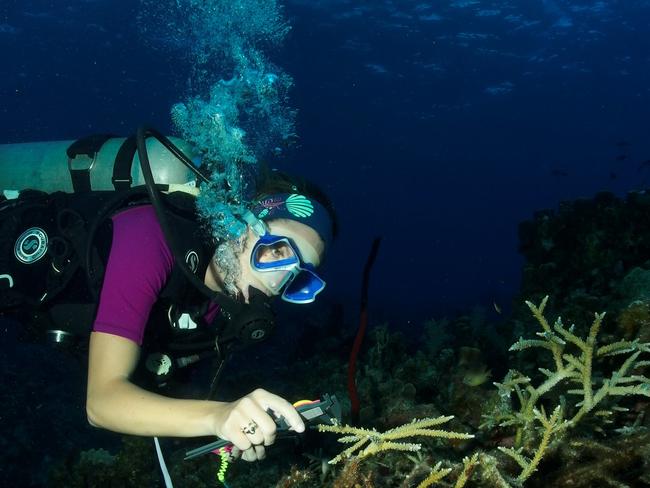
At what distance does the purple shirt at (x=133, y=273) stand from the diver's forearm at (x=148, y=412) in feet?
1.09

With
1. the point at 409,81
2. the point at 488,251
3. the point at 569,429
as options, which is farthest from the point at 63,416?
the point at 488,251

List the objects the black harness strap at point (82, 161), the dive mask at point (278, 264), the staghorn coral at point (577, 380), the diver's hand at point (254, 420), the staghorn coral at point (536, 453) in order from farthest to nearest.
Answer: the black harness strap at point (82, 161) < the dive mask at point (278, 264) < the staghorn coral at point (577, 380) < the staghorn coral at point (536, 453) < the diver's hand at point (254, 420)

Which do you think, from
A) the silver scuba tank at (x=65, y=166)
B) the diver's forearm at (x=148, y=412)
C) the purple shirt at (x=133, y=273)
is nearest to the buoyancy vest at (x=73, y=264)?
the purple shirt at (x=133, y=273)

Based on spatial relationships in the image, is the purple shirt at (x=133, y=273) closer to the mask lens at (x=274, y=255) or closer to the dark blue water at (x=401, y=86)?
the mask lens at (x=274, y=255)

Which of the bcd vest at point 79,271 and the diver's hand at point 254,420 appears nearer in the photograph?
the diver's hand at point 254,420

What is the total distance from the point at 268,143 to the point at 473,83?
33417 mm

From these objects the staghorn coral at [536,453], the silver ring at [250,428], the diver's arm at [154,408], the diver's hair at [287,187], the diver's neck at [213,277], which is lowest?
the diver's neck at [213,277]

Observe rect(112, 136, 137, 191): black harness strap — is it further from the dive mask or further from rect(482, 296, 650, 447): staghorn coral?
rect(482, 296, 650, 447): staghorn coral

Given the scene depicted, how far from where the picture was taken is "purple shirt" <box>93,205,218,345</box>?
2.40 m

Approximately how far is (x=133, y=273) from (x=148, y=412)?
2.78 ft

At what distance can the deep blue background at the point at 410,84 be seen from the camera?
27.9m

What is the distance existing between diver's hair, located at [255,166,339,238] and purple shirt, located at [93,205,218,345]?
4.29 ft

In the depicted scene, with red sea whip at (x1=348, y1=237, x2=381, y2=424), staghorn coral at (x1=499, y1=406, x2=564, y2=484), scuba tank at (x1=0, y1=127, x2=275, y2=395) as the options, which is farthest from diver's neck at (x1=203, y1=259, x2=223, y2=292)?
staghorn coral at (x1=499, y1=406, x2=564, y2=484)

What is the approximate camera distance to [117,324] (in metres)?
2.37
